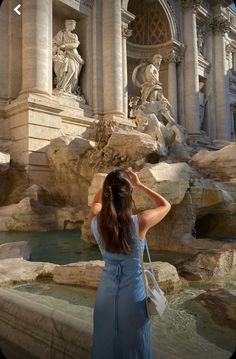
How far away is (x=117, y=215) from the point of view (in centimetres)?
162

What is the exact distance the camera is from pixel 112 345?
1.62 meters

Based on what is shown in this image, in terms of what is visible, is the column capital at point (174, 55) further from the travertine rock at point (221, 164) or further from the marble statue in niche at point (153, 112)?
the travertine rock at point (221, 164)

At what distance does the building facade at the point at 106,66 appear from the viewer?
10.5 meters

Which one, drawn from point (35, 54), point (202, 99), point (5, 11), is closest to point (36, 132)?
point (35, 54)

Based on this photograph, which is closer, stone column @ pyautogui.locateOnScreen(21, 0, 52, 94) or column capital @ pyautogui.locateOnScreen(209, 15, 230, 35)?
stone column @ pyautogui.locateOnScreen(21, 0, 52, 94)

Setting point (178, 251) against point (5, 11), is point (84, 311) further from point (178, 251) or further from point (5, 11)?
point (5, 11)

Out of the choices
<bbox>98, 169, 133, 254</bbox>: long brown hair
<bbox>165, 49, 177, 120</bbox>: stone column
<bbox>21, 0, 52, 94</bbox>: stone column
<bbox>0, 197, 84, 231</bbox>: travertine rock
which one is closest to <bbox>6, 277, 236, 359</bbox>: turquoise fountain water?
<bbox>98, 169, 133, 254</bbox>: long brown hair

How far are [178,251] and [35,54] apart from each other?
8280mm

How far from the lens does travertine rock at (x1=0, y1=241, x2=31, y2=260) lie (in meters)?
4.65

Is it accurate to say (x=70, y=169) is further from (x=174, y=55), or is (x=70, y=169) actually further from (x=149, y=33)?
(x=149, y=33)

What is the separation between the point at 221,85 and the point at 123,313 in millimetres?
19606

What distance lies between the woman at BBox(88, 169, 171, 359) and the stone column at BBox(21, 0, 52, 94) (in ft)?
32.0

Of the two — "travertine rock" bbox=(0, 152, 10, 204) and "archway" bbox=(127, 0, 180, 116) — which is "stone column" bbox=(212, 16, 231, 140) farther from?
"travertine rock" bbox=(0, 152, 10, 204)

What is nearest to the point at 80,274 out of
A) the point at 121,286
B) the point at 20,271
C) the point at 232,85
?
the point at 20,271
